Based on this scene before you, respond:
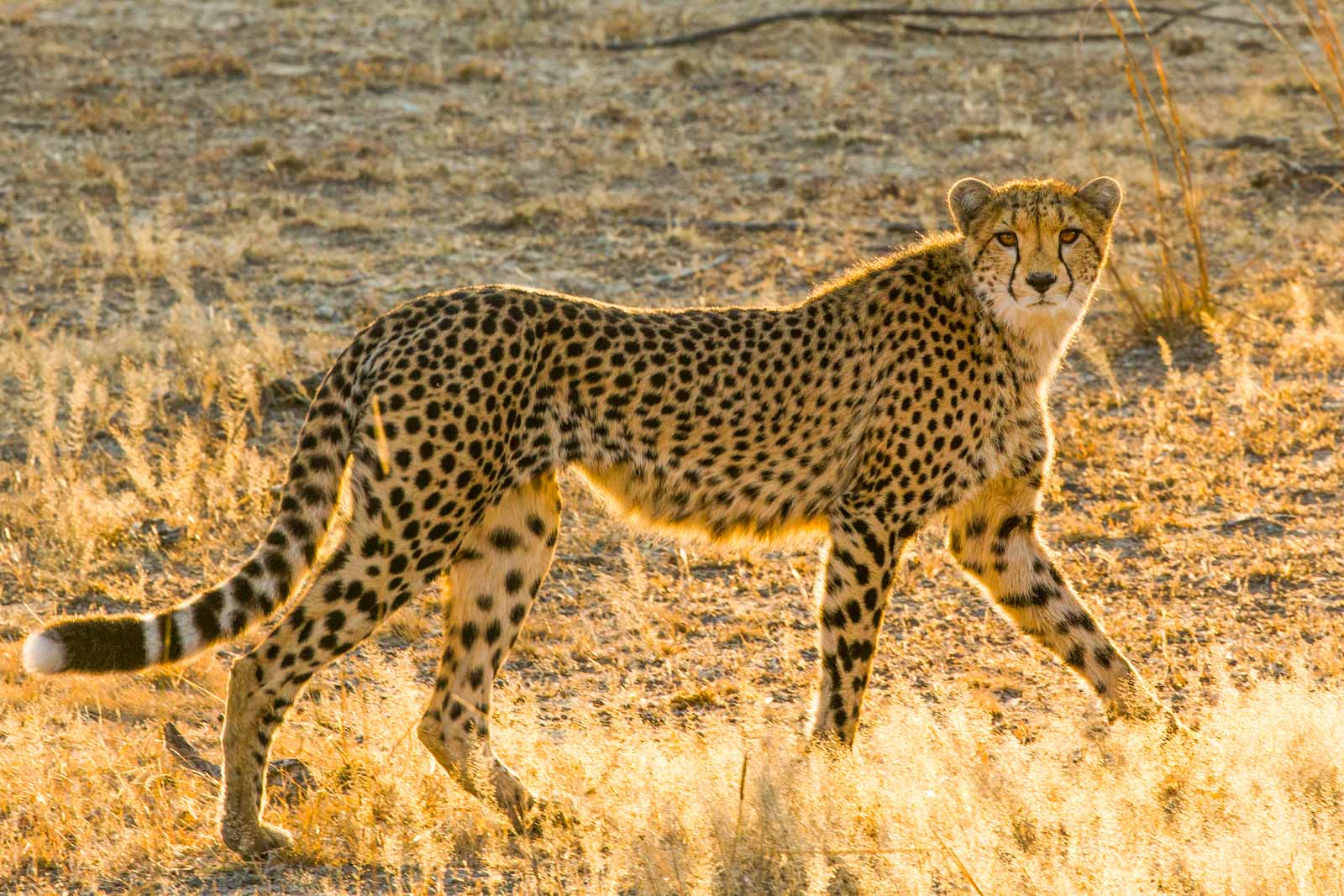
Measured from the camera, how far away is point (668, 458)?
169 inches

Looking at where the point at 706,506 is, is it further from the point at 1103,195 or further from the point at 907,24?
the point at 907,24

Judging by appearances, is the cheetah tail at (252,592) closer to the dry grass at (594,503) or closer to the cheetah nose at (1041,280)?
the dry grass at (594,503)

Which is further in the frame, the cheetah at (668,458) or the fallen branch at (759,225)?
the fallen branch at (759,225)

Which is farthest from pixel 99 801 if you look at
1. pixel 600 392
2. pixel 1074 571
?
pixel 1074 571

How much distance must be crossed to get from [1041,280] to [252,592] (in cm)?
206

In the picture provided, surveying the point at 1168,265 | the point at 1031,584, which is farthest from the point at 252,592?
the point at 1168,265

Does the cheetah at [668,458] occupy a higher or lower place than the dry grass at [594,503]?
higher

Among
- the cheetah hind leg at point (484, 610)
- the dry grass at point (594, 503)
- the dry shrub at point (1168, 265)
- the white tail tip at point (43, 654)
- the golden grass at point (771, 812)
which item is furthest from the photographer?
the dry shrub at point (1168, 265)

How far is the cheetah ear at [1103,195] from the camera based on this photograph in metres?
4.58

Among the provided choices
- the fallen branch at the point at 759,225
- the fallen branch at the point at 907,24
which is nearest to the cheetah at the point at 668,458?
the fallen branch at the point at 759,225

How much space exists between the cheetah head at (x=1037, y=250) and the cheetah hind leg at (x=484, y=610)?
1253mm

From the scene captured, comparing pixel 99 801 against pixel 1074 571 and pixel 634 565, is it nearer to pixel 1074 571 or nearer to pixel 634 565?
pixel 634 565

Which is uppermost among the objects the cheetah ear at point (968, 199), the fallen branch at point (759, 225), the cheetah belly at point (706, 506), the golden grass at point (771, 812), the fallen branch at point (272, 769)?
the cheetah ear at point (968, 199)

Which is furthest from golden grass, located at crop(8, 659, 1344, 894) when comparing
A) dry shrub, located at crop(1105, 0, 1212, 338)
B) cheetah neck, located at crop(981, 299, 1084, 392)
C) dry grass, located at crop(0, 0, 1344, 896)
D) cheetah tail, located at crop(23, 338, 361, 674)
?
dry shrub, located at crop(1105, 0, 1212, 338)
